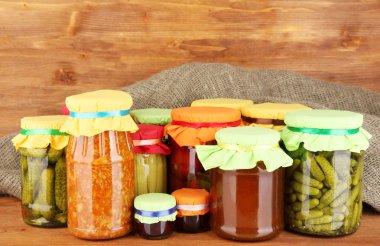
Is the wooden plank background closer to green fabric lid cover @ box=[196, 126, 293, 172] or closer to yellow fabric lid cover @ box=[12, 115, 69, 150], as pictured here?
yellow fabric lid cover @ box=[12, 115, 69, 150]

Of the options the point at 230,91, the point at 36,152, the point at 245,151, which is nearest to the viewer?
the point at 245,151

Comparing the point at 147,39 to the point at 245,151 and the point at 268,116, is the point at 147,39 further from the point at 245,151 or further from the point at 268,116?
the point at 245,151

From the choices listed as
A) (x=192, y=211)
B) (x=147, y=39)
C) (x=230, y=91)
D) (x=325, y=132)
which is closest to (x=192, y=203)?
(x=192, y=211)

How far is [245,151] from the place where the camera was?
2.81 ft

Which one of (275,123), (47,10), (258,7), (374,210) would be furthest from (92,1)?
(374,210)

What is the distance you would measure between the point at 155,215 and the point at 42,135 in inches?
8.7

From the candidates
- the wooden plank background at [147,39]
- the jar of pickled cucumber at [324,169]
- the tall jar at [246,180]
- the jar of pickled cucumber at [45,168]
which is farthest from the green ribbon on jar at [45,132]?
the wooden plank background at [147,39]

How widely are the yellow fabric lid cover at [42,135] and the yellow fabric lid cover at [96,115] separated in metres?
0.07

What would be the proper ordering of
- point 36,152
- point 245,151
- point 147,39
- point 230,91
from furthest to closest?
point 147,39, point 230,91, point 36,152, point 245,151

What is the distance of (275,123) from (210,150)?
0.15 m

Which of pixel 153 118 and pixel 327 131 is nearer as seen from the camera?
pixel 327 131

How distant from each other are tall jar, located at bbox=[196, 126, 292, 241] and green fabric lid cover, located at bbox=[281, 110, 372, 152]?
35 mm

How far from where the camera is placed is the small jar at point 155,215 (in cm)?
88

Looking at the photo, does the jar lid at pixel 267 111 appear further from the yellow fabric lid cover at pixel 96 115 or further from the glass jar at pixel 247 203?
the yellow fabric lid cover at pixel 96 115
